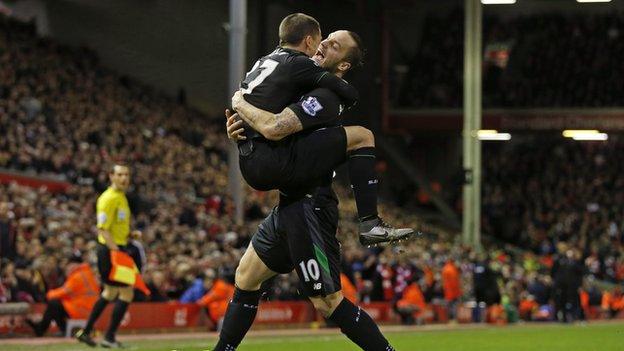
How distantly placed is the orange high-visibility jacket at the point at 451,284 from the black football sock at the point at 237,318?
67.2ft

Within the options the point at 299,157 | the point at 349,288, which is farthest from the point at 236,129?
the point at 349,288

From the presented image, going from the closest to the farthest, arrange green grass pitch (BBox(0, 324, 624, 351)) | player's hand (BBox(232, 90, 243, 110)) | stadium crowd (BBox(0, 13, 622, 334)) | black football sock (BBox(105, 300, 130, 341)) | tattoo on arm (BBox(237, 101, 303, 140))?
1. tattoo on arm (BBox(237, 101, 303, 140))
2. player's hand (BBox(232, 90, 243, 110))
3. black football sock (BBox(105, 300, 130, 341))
4. green grass pitch (BBox(0, 324, 624, 351))
5. stadium crowd (BBox(0, 13, 622, 334))

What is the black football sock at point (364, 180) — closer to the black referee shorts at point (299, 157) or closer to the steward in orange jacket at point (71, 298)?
the black referee shorts at point (299, 157)

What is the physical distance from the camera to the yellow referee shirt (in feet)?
48.5

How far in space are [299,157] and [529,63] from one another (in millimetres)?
40560

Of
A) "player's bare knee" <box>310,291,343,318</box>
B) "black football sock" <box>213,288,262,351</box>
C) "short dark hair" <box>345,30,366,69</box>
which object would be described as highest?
"short dark hair" <box>345,30,366,69</box>

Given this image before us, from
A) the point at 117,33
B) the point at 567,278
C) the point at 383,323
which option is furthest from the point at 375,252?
the point at 117,33

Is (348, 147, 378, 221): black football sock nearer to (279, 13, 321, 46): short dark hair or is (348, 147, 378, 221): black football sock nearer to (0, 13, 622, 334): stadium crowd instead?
(279, 13, 321, 46): short dark hair

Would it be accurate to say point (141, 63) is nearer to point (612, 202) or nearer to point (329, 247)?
point (612, 202)

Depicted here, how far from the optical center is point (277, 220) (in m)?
8.66

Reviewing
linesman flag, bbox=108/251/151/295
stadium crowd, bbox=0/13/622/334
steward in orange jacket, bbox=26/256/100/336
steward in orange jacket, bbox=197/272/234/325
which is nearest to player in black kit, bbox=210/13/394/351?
linesman flag, bbox=108/251/151/295

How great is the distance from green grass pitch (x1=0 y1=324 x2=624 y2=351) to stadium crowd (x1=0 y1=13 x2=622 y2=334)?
264 centimetres

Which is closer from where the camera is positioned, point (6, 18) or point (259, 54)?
point (6, 18)

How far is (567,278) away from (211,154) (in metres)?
10.8
